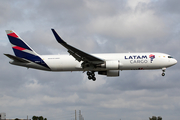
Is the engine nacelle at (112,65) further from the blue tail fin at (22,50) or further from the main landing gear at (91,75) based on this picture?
the blue tail fin at (22,50)

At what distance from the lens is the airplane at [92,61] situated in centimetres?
4434

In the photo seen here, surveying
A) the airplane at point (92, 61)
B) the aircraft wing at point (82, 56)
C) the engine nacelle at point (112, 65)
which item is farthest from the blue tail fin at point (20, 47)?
the engine nacelle at point (112, 65)

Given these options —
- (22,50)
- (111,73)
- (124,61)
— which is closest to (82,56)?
(124,61)

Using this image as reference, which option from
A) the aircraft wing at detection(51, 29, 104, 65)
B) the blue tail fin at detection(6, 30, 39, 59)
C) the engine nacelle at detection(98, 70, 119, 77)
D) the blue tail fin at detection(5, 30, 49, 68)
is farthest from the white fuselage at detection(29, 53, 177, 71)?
the engine nacelle at detection(98, 70, 119, 77)

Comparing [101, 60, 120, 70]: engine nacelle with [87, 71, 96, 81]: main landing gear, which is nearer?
[101, 60, 120, 70]: engine nacelle

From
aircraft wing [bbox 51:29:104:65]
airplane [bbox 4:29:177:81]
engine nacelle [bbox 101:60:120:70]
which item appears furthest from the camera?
airplane [bbox 4:29:177:81]

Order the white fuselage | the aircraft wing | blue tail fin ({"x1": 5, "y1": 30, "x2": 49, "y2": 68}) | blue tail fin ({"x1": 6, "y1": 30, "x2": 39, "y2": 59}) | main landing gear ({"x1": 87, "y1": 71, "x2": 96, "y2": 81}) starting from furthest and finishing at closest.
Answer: blue tail fin ({"x1": 6, "y1": 30, "x2": 39, "y2": 59}) < main landing gear ({"x1": 87, "y1": 71, "x2": 96, "y2": 81}) < blue tail fin ({"x1": 5, "y1": 30, "x2": 49, "y2": 68}) < the white fuselage < the aircraft wing

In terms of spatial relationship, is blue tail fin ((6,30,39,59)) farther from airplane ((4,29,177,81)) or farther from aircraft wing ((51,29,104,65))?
aircraft wing ((51,29,104,65))

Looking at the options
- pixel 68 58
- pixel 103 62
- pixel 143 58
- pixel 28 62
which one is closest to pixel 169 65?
pixel 143 58

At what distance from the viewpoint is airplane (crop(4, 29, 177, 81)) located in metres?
44.3

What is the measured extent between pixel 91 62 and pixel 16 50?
15.2m

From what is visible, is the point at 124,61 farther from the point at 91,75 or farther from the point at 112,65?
the point at 91,75

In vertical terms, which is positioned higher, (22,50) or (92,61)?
(22,50)

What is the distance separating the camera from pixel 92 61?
44.5 m
